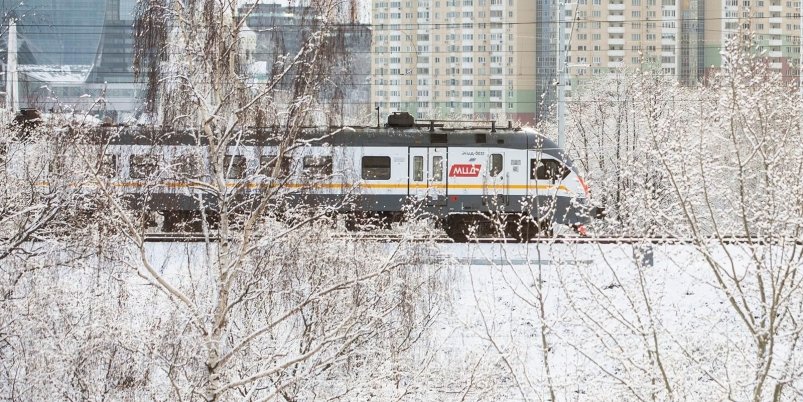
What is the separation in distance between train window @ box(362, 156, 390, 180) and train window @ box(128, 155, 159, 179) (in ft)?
25.2

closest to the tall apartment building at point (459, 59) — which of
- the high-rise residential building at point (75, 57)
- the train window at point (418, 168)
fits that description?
the high-rise residential building at point (75, 57)

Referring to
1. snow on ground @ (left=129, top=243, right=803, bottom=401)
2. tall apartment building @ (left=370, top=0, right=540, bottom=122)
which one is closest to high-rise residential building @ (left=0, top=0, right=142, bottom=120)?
snow on ground @ (left=129, top=243, right=803, bottom=401)

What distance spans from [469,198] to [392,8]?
4047 cm

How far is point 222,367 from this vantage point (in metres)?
9.33

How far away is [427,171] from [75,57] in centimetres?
5837

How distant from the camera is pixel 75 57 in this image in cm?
7181

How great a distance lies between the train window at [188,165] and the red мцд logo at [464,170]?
34.8 feet

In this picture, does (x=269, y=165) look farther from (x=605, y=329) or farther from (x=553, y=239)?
(x=605, y=329)

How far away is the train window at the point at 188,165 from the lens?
361 inches

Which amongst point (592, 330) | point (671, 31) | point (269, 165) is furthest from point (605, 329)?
point (671, 31)

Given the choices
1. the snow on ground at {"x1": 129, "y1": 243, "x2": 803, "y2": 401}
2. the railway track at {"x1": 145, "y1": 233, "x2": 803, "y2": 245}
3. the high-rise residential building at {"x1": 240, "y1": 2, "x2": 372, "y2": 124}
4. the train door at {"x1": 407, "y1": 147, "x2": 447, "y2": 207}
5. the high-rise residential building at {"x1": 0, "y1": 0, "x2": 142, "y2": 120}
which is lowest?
the snow on ground at {"x1": 129, "y1": 243, "x2": 803, "y2": 401}

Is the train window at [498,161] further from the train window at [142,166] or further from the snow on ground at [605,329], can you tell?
the train window at [142,166]

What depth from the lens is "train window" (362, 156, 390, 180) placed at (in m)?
19.8

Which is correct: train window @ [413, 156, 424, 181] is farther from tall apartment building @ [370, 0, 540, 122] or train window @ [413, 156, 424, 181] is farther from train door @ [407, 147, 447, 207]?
tall apartment building @ [370, 0, 540, 122]
